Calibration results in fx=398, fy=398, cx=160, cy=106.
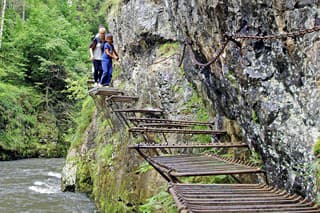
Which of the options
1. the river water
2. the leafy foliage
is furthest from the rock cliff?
the leafy foliage

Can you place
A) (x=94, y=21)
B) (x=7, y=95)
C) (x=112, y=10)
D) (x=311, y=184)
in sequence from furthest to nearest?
(x=94, y=21) → (x=7, y=95) → (x=112, y=10) → (x=311, y=184)

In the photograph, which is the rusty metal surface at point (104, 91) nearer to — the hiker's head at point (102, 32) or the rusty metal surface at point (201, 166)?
the hiker's head at point (102, 32)

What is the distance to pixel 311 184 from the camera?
342 cm

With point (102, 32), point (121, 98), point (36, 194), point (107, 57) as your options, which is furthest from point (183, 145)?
point (36, 194)

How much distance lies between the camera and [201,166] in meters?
4.50

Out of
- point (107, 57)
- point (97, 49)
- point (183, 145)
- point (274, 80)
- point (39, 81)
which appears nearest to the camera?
point (274, 80)

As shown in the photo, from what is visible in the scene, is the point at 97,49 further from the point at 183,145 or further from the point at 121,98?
the point at 183,145

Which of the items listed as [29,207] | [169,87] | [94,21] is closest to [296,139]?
[169,87]

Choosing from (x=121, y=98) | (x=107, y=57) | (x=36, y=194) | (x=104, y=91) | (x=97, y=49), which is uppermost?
(x=97, y=49)

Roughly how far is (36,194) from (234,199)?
10.4 meters

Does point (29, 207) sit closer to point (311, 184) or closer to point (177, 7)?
point (177, 7)

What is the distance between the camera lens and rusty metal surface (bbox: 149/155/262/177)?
397 cm

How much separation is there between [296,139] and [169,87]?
5.06m

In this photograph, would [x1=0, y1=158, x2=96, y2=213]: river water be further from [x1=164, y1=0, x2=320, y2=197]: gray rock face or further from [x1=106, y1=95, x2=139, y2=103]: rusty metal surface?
[x1=164, y1=0, x2=320, y2=197]: gray rock face
